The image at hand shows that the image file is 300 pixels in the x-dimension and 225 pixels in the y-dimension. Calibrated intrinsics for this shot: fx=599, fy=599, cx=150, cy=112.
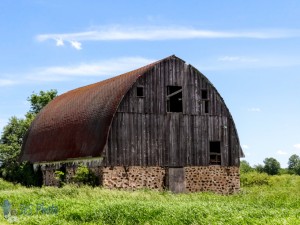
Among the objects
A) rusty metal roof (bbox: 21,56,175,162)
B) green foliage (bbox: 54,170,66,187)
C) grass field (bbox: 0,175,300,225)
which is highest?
rusty metal roof (bbox: 21,56,175,162)

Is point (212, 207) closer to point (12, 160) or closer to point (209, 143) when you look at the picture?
point (209, 143)

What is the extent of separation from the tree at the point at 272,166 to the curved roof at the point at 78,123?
4610cm

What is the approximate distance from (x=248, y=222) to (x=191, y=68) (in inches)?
818

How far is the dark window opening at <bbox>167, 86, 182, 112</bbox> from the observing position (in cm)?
3678

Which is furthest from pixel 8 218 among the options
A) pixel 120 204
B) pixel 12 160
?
pixel 12 160

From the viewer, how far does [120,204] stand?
74.4 feet

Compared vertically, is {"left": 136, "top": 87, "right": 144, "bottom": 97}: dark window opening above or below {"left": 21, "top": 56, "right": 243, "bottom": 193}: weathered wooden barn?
above

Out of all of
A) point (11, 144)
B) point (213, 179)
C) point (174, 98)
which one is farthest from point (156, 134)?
point (11, 144)

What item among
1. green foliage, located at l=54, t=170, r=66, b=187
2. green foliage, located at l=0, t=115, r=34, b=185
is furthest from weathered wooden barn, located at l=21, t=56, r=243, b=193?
green foliage, located at l=0, t=115, r=34, b=185

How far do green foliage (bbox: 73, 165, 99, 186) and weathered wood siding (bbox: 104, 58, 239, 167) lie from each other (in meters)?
1.49

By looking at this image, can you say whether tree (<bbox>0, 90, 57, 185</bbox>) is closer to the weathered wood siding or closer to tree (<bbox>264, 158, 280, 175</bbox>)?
the weathered wood siding

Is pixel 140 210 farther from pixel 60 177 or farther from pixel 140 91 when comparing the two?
pixel 60 177

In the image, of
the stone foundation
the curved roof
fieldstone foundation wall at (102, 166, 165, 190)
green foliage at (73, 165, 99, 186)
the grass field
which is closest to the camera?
the grass field

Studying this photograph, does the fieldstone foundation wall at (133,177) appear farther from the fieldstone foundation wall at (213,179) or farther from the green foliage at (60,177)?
the green foliage at (60,177)
